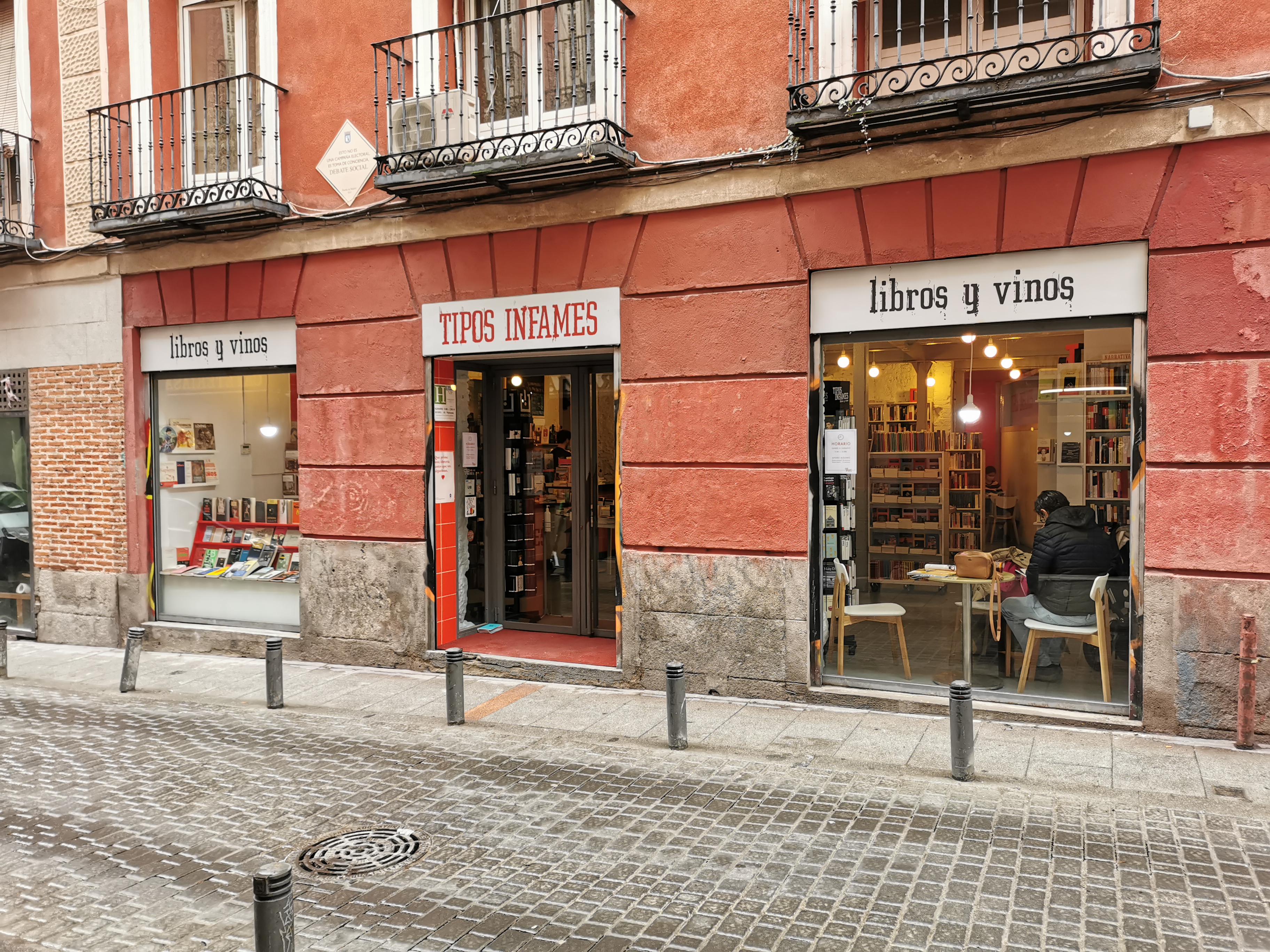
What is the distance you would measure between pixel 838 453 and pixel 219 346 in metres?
6.96

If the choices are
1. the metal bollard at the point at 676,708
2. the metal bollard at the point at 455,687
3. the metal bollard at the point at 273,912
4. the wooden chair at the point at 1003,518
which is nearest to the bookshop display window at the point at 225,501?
the metal bollard at the point at 455,687

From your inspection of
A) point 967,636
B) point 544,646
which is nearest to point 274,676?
point 544,646

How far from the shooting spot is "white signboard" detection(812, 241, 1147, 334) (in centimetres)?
678

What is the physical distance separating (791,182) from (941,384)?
206 centimetres

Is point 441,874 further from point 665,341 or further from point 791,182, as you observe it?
point 791,182

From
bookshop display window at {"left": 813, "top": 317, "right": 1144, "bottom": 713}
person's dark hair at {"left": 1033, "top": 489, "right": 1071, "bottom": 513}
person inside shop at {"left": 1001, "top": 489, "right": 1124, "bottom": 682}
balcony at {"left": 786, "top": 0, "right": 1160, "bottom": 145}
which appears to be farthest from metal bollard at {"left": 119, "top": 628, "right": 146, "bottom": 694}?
person's dark hair at {"left": 1033, "top": 489, "right": 1071, "bottom": 513}

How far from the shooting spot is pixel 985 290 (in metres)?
7.18

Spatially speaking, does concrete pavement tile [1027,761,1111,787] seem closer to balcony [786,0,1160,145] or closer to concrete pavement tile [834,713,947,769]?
concrete pavement tile [834,713,947,769]

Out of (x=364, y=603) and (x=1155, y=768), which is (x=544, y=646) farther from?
(x=1155, y=768)

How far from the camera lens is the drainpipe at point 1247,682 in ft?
20.0

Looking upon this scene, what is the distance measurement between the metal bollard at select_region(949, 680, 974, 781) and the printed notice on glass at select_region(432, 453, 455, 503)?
5483mm

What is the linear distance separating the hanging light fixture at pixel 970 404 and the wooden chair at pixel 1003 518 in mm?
661

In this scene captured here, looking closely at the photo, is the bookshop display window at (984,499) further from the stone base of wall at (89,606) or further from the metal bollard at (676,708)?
the stone base of wall at (89,606)

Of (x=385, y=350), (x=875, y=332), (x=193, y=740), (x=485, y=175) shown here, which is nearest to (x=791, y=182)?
(x=875, y=332)
